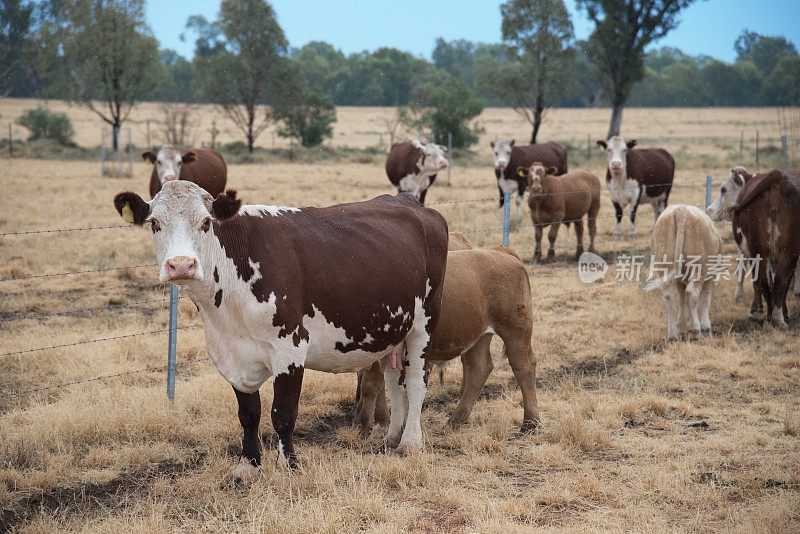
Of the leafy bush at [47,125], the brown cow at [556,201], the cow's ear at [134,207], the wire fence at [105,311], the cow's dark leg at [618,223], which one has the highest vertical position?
the leafy bush at [47,125]

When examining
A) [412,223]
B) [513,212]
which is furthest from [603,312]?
[513,212]

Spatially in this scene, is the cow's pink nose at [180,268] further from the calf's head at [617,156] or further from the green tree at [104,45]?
the green tree at [104,45]

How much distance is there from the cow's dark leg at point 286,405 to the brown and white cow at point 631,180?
1262 centimetres

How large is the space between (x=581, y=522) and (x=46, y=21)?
1561 inches

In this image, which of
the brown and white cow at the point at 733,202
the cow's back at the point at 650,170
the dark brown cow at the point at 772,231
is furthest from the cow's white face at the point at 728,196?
the cow's back at the point at 650,170

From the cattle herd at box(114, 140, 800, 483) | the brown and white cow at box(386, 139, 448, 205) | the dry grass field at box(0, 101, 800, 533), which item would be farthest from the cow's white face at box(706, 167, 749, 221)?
the brown and white cow at box(386, 139, 448, 205)

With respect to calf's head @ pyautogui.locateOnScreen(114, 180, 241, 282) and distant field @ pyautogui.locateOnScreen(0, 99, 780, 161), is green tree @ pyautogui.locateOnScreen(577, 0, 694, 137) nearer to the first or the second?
distant field @ pyautogui.locateOnScreen(0, 99, 780, 161)

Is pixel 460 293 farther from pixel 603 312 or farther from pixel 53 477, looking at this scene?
pixel 603 312

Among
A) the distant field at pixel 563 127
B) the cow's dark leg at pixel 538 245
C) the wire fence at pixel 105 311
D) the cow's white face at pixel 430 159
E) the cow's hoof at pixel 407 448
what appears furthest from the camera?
the distant field at pixel 563 127

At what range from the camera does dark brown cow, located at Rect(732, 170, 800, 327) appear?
32.5 feet

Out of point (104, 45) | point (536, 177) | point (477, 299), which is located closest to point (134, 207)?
point (477, 299)

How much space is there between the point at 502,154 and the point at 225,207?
1506 cm

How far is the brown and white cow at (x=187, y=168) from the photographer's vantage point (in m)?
15.5

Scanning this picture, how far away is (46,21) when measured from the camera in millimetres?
38594
